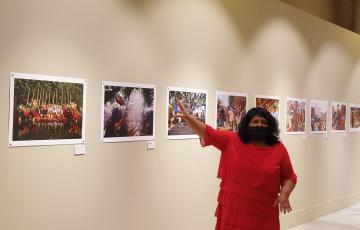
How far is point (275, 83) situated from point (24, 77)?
224 inches

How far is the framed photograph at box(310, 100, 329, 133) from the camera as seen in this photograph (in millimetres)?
10766

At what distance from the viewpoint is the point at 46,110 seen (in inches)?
206

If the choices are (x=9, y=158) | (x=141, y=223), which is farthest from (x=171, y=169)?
(x=9, y=158)

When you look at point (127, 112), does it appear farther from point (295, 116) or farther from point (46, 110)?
point (295, 116)

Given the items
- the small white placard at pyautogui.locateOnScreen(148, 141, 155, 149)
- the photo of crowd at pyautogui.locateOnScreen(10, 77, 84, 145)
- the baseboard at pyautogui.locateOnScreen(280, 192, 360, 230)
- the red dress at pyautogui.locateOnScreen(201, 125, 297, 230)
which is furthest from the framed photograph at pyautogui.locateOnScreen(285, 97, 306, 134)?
the photo of crowd at pyautogui.locateOnScreen(10, 77, 84, 145)

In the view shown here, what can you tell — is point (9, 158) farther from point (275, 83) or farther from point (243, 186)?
point (275, 83)

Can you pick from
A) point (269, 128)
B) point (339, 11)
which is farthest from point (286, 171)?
point (339, 11)

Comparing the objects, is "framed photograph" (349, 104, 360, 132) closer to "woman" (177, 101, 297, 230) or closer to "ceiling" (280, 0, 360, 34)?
"ceiling" (280, 0, 360, 34)

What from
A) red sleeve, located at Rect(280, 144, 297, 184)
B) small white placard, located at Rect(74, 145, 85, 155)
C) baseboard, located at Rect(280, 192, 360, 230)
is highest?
small white placard, located at Rect(74, 145, 85, 155)

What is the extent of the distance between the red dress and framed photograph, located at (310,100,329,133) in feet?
19.5

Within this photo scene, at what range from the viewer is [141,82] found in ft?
21.1

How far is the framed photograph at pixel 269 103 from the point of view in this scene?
895 cm

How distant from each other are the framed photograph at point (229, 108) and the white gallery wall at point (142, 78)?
5.6 inches

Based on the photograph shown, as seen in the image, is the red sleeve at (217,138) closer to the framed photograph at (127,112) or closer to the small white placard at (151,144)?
the framed photograph at (127,112)
